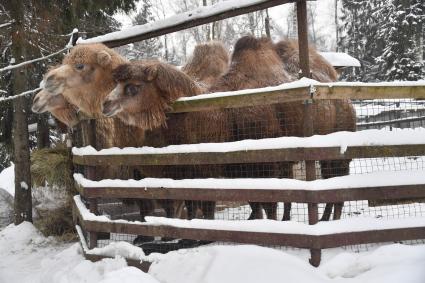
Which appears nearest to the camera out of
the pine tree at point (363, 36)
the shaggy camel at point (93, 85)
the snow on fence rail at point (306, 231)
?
the snow on fence rail at point (306, 231)

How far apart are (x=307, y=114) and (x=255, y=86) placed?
73.1 inches

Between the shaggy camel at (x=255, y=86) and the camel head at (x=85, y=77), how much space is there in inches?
58.1

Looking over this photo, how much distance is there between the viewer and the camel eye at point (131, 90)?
5551 mm

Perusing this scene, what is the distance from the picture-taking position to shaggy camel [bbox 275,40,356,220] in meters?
5.55

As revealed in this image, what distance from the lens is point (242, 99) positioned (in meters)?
4.50

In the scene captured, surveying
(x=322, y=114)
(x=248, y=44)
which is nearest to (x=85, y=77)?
(x=248, y=44)

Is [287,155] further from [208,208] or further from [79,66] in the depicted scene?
[79,66]

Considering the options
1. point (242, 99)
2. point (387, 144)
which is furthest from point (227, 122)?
point (387, 144)

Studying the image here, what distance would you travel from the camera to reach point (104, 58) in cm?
620

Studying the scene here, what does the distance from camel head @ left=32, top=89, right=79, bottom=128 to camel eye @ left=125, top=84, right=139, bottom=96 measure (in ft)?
4.96

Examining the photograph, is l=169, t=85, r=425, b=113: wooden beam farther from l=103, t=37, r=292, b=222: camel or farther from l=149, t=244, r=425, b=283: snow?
l=149, t=244, r=425, b=283: snow

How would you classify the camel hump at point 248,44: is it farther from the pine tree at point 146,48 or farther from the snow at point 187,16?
the pine tree at point 146,48

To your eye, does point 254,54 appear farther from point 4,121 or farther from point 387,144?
point 4,121

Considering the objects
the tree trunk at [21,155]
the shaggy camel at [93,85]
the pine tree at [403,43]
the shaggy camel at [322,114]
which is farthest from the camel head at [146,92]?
the pine tree at [403,43]
